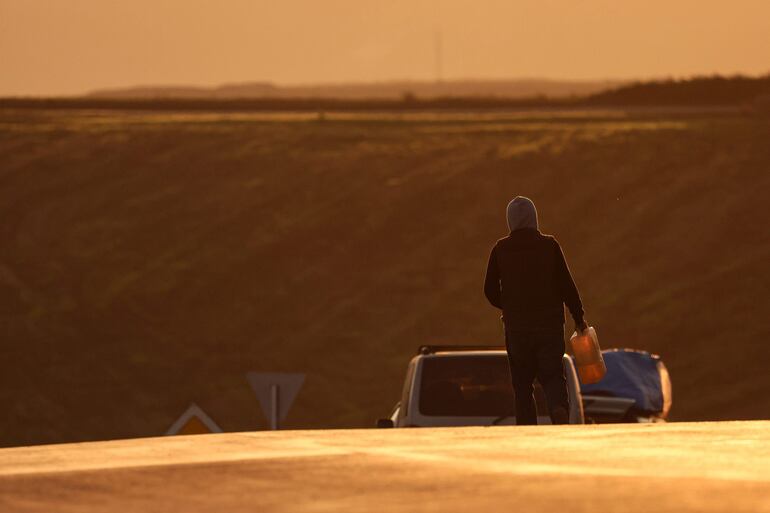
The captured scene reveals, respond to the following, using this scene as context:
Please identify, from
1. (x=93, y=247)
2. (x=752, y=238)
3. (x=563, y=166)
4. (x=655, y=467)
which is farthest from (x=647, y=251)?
(x=655, y=467)

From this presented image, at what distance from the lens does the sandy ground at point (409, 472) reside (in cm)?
644

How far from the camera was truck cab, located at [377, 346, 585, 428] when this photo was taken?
1505 cm

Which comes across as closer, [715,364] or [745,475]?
[745,475]

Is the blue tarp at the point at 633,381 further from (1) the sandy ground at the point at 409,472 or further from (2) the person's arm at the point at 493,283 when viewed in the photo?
(1) the sandy ground at the point at 409,472

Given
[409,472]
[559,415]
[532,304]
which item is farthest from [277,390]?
[409,472]

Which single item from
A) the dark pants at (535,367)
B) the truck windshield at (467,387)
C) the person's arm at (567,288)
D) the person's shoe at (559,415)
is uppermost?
the truck windshield at (467,387)

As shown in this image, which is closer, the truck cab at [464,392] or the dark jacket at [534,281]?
the dark jacket at [534,281]

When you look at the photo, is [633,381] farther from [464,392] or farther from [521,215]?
[521,215]

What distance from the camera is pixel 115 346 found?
197ft

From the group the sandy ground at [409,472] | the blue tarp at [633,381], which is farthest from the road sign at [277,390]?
the sandy ground at [409,472]

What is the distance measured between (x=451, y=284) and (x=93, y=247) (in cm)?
1519

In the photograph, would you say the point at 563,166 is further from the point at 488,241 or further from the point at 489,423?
the point at 489,423

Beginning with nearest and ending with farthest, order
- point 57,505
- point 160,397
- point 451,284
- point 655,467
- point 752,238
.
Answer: point 57,505
point 655,467
point 160,397
point 451,284
point 752,238

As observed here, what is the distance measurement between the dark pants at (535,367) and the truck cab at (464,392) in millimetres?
2074
